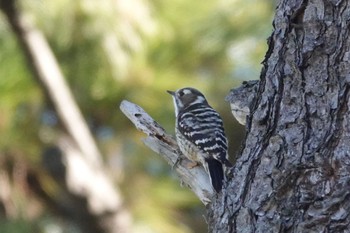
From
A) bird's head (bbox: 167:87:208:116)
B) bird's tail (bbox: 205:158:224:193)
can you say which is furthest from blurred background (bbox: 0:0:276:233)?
bird's tail (bbox: 205:158:224:193)

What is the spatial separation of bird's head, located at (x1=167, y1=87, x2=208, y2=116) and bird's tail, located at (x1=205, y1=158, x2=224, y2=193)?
1.02 m

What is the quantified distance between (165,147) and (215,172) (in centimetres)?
21

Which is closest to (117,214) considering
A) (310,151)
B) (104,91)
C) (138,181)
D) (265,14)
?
(138,181)

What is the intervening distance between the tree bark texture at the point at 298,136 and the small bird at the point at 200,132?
107 centimetres

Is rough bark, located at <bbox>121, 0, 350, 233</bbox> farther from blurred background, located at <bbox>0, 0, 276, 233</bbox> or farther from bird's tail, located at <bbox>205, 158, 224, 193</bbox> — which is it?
blurred background, located at <bbox>0, 0, 276, 233</bbox>

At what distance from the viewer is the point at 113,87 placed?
21.4 feet

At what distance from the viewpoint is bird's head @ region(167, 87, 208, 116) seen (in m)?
5.50

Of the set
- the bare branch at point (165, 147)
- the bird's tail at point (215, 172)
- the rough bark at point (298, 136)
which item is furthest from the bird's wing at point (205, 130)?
the rough bark at point (298, 136)

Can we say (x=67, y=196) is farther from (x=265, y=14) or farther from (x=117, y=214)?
(x=265, y=14)

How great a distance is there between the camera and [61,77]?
6262 millimetres

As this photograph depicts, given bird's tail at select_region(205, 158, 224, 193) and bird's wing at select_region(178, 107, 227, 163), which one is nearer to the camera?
bird's tail at select_region(205, 158, 224, 193)

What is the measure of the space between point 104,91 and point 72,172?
49 centimetres

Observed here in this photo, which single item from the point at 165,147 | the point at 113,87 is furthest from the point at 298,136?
the point at 113,87

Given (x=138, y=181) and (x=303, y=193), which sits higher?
(x=138, y=181)
